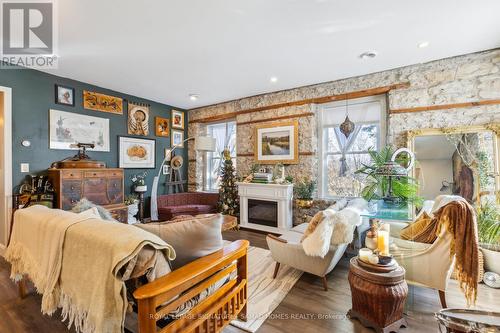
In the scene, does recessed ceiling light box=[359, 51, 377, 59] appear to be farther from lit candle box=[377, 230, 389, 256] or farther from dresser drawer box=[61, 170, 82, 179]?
dresser drawer box=[61, 170, 82, 179]

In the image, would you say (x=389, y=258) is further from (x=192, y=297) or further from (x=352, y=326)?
(x=192, y=297)

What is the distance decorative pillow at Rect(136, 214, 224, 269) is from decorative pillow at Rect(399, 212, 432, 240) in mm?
2063

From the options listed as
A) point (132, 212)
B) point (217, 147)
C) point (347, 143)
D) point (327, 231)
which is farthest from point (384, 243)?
point (217, 147)

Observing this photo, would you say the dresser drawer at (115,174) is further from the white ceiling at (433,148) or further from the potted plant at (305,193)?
the white ceiling at (433,148)

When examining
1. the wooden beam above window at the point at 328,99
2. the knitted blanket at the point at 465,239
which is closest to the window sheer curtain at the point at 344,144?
the wooden beam above window at the point at 328,99

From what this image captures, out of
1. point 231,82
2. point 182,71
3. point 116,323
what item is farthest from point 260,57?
point 116,323

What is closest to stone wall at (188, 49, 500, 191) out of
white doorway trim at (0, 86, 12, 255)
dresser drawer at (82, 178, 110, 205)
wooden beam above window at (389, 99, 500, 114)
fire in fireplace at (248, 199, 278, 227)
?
wooden beam above window at (389, 99, 500, 114)

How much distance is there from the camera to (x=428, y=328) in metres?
1.75

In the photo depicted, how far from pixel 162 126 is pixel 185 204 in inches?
78.0

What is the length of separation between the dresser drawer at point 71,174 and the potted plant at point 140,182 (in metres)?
1.22

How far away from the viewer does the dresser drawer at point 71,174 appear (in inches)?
125

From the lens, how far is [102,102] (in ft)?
13.7

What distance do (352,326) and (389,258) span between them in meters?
0.65

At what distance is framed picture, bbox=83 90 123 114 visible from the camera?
13.0ft
